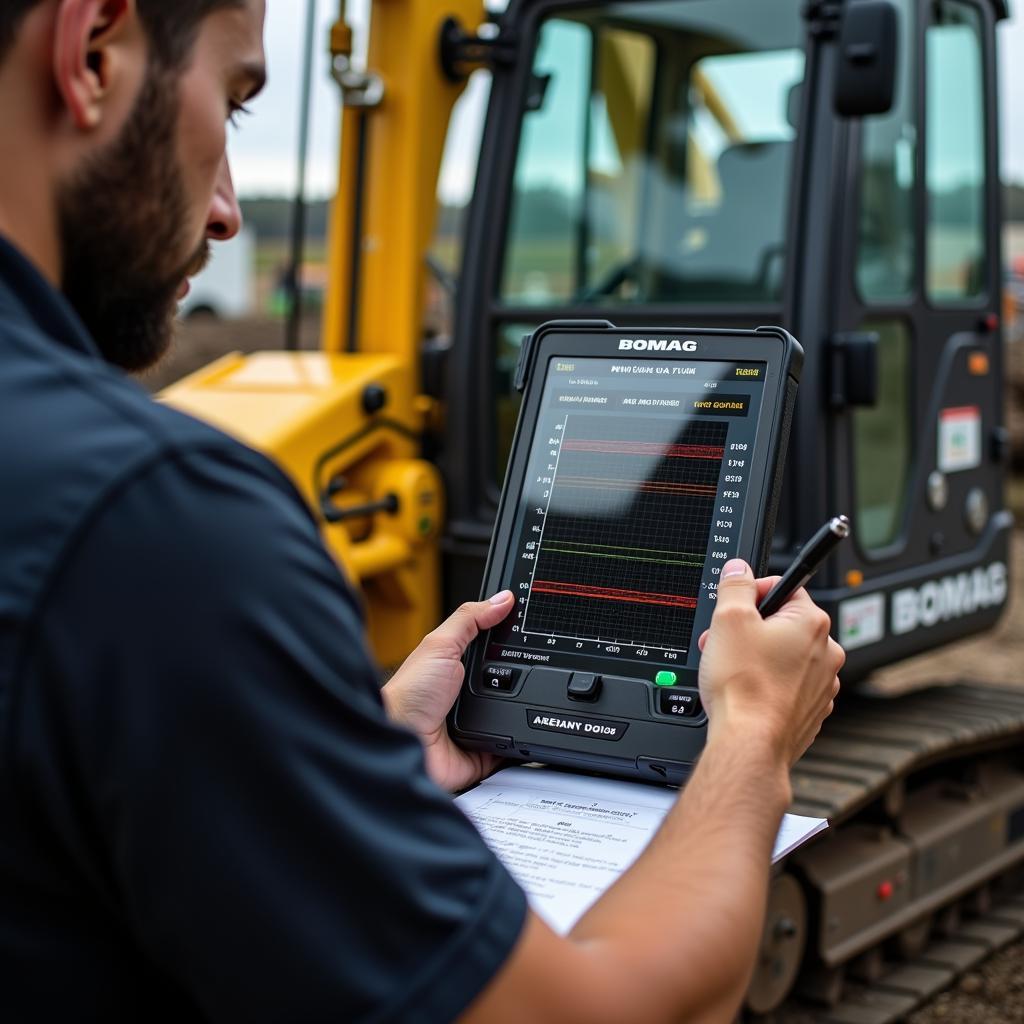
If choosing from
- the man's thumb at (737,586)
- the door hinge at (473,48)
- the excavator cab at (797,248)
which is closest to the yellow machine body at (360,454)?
the excavator cab at (797,248)

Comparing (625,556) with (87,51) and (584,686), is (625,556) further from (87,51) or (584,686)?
(87,51)

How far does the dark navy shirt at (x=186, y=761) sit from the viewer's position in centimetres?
97

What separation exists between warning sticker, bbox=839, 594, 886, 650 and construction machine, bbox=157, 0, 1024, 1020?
11 mm

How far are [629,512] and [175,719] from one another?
0.90m

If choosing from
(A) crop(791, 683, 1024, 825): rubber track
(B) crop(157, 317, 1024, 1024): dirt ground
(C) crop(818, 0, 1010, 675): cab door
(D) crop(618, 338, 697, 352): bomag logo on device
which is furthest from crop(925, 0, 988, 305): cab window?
(D) crop(618, 338, 697, 352): bomag logo on device

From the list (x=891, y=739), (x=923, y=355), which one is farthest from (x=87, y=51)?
(x=891, y=739)

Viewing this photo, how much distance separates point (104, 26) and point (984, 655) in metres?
8.84

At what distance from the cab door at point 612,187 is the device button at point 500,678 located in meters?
2.54

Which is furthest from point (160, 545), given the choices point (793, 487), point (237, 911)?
point (793, 487)

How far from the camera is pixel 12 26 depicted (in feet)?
3.67

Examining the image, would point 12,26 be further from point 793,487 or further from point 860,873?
point 860,873

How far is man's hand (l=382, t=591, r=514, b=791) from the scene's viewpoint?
5.93 feet

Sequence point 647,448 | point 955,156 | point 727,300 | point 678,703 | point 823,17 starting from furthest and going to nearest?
point 955,156 → point 727,300 → point 823,17 → point 647,448 → point 678,703

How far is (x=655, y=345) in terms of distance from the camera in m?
1.87
